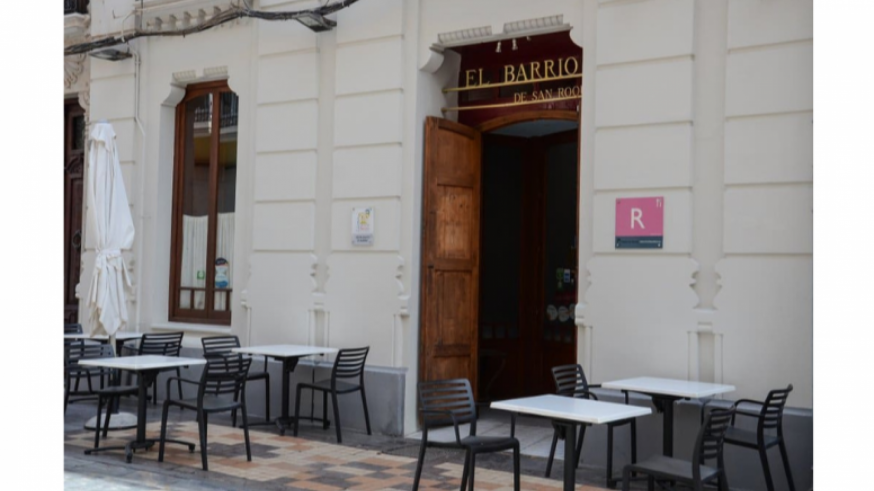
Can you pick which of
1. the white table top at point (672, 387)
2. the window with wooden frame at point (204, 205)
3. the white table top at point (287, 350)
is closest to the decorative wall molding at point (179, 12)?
the window with wooden frame at point (204, 205)

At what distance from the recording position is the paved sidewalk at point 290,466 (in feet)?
23.0

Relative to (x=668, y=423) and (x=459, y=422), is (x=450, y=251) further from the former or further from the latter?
(x=459, y=422)

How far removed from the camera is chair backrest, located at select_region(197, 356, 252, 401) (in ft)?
24.7

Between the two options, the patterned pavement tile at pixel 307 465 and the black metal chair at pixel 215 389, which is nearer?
the patterned pavement tile at pixel 307 465

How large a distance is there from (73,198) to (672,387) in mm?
9737

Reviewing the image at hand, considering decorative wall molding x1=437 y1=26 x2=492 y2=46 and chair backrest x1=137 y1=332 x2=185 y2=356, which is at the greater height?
decorative wall molding x1=437 y1=26 x2=492 y2=46

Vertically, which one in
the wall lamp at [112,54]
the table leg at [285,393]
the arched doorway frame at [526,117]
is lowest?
the table leg at [285,393]

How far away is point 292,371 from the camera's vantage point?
9.32 m

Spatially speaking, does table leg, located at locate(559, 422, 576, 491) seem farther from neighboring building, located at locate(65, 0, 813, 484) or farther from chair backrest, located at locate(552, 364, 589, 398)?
neighboring building, located at locate(65, 0, 813, 484)

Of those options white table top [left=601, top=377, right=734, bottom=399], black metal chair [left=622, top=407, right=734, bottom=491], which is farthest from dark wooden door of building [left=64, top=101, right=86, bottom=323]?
black metal chair [left=622, top=407, right=734, bottom=491]

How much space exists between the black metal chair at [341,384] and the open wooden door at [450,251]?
654mm

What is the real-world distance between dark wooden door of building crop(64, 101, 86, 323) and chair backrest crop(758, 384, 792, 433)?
10.0m

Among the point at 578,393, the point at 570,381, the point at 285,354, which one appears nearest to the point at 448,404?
the point at 578,393

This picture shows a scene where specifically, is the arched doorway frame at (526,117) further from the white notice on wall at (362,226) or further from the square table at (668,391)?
the square table at (668,391)
